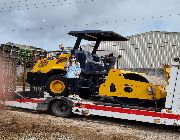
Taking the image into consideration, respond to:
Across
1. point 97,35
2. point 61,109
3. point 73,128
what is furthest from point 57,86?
point 73,128

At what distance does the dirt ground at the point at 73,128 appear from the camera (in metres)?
9.74

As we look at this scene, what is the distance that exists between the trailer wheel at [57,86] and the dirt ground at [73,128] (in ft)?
2.46

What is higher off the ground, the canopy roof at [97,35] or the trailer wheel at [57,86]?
the canopy roof at [97,35]

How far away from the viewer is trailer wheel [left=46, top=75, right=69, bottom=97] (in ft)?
41.7

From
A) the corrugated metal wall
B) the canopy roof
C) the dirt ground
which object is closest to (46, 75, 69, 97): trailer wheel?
the dirt ground

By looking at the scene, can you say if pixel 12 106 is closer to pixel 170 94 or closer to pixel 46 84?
pixel 46 84

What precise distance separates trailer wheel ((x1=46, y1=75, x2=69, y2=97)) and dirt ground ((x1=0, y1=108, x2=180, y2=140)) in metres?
0.75

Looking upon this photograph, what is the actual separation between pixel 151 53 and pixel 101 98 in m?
31.8

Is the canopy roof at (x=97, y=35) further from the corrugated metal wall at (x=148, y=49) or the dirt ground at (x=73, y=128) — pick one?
the corrugated metal wall at (x=148, y=49)

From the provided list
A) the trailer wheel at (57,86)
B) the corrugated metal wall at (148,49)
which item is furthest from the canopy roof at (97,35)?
the corrugated metal wall at (148,49)

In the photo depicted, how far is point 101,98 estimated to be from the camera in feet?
40.6

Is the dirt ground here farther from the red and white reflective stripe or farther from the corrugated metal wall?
the corrugated metal wall

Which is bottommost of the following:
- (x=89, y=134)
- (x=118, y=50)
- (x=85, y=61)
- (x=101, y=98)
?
(x=89, y=134)

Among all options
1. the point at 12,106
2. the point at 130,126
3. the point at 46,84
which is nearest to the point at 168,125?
the point at 130,126
